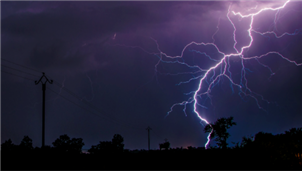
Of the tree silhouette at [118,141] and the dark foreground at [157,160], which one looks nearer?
the dark foreground at [157,160]

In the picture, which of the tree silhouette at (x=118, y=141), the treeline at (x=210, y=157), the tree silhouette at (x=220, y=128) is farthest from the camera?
the tree silhouette at (x=118, y=141)

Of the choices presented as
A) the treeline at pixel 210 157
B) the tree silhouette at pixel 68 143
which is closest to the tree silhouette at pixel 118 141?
the tree silhouette at pixel 68 143

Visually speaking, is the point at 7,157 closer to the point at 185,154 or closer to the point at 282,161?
the point at 185,154

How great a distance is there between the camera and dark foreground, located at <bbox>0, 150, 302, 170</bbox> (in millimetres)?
14109

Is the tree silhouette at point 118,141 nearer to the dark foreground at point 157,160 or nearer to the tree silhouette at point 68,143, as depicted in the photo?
the tree silhouette at point 68,143

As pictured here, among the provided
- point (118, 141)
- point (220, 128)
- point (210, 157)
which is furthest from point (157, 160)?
point (118, 141)

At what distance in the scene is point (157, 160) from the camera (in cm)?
1580

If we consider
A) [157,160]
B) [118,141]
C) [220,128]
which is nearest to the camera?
[157,160]

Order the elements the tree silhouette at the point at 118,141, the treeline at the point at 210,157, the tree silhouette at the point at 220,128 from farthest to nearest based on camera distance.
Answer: the tree silhouette at the point at 118,141 → the tree silhouette at the point at 220,128 → the treeline at the point at 210,157

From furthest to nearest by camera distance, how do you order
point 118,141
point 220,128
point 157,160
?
point 118,141
point 220,128
point 157,160

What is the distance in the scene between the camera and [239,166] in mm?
15234

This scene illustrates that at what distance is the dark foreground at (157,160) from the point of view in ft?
46.3

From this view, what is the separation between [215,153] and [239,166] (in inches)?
62.1

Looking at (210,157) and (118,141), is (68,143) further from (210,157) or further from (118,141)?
(210,157)
